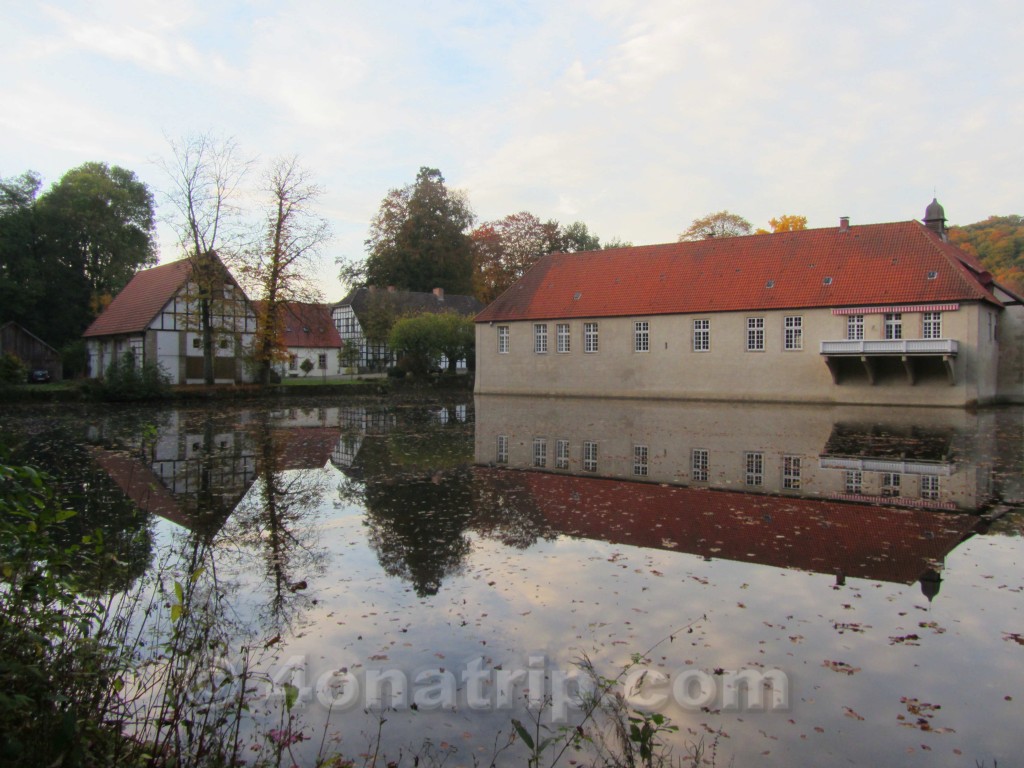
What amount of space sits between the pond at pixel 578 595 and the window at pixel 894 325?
58.7 ft

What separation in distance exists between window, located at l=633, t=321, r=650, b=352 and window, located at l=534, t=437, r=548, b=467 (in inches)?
780

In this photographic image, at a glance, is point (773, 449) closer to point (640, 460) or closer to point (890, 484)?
point (640, 460)

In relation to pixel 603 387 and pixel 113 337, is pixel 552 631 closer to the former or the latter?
pixel 603 387

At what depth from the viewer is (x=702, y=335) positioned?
1379 inches

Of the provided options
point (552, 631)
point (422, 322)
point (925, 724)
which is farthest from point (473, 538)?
point (422, 322)

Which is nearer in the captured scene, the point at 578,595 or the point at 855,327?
the point at 578,595

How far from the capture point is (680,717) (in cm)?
404

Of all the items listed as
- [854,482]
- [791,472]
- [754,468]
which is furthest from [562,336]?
[854,482]

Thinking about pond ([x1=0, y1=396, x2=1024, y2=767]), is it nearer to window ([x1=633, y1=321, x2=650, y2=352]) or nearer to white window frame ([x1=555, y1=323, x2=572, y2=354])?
window ([x1=633, y1=321, x2=650, y2=352])

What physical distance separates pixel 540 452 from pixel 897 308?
864 inches

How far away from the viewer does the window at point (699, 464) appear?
38.8 feet

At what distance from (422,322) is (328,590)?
37794 millimetres

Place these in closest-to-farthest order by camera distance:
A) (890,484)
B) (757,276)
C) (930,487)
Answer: (930,487), (890,484), (757,276)

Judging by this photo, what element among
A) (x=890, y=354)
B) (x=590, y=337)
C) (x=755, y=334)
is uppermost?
(x=590, y=337)
